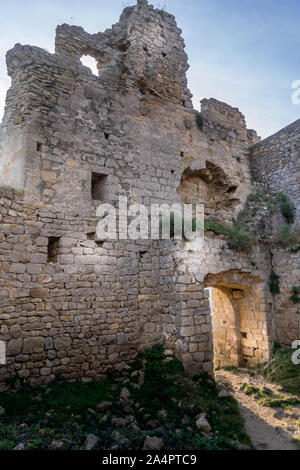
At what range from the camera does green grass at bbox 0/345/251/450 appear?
4293mm

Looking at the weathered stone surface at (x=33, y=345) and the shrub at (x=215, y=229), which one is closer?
the weathered stone surface at (x=33, y=345)

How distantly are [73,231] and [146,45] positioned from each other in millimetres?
6233

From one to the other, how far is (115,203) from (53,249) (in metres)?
1.83

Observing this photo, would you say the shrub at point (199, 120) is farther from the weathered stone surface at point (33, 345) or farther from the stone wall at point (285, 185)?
the weathered stone surface at point (33, 345)

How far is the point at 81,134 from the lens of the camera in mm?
7430

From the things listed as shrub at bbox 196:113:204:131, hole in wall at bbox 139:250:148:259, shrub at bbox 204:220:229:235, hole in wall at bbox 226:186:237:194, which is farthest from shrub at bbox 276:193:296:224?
→ hole in wall at bbox 139:250:148:259

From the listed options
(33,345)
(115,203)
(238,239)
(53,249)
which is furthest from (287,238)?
Result: (33,345)

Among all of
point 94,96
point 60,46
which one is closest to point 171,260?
point 94,96

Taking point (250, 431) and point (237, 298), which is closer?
→ point (250, 431)

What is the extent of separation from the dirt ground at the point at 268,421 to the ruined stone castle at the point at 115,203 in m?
1.01

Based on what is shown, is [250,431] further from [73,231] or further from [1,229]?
[1,229]

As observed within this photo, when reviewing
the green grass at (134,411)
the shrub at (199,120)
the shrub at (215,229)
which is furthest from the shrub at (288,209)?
the green grass at (134,411)

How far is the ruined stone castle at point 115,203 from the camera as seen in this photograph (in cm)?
622

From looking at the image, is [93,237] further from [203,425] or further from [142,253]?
[203,425]
